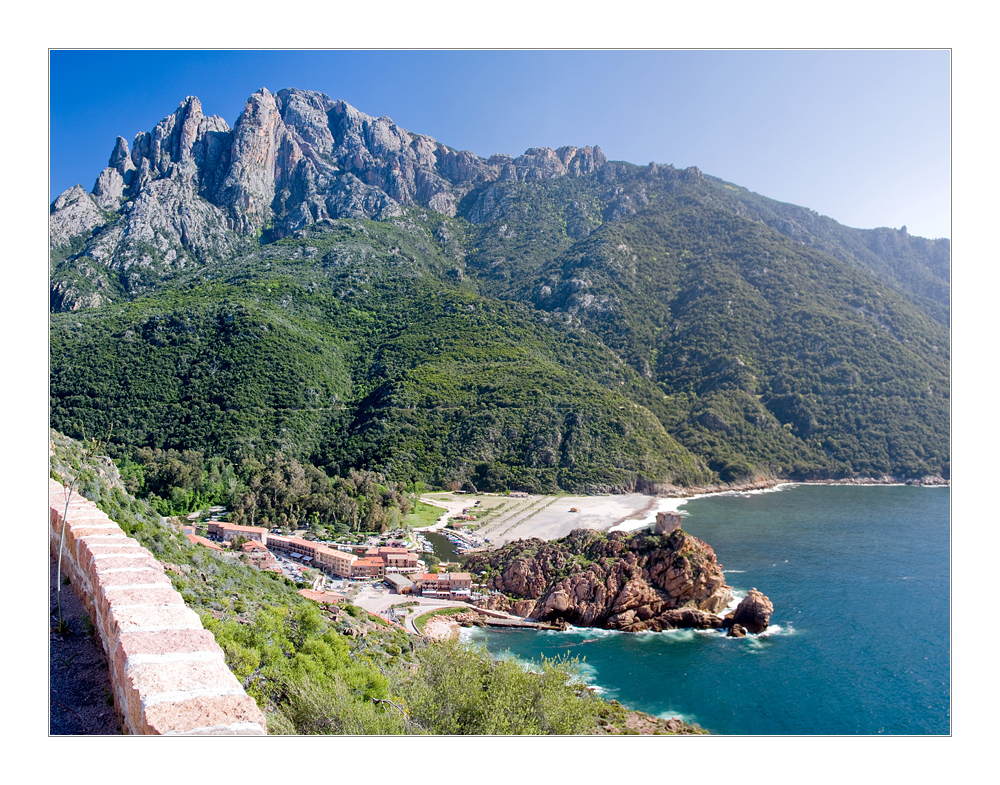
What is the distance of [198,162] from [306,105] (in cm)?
2514

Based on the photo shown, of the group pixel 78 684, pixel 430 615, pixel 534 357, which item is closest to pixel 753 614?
pixel 430 615

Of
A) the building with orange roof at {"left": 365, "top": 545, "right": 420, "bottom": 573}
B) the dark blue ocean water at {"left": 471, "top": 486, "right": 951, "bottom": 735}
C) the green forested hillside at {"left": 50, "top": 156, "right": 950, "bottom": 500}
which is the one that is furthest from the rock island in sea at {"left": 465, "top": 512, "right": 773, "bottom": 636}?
the green forested hillside at {"left": 50, "top": 156, "right": 950, "bottom": 500}

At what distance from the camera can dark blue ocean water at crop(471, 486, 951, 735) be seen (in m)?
15.3

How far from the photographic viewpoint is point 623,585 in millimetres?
23141

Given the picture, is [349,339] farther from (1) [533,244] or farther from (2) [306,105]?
(2) [306,105]

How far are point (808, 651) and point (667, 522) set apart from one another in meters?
7.30

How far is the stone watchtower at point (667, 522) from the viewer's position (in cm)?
2495

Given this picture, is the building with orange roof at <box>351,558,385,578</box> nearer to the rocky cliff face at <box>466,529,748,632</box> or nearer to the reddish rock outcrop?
the rocky cliff face at <box>466,529,748,632</box>

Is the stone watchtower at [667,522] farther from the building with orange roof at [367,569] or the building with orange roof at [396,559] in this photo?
the building with orange roof at [367,569]

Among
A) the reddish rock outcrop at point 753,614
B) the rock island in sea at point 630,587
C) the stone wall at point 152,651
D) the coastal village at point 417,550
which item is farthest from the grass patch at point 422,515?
the stone wall at point 152,651

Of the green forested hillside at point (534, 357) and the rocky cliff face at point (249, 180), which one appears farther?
the rocky cliff face at point (249, 180)

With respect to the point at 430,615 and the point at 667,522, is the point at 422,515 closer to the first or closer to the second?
the point at 430,615

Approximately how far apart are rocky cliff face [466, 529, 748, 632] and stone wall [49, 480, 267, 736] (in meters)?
18.7

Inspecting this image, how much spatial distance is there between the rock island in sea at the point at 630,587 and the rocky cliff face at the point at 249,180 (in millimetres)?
50274
